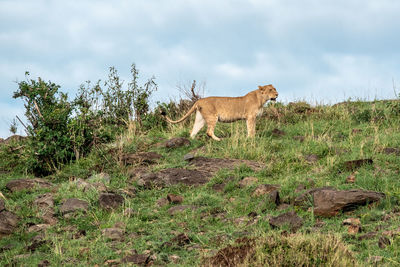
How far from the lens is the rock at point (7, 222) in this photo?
8.10 metres

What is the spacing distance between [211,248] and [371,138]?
7.33 meters

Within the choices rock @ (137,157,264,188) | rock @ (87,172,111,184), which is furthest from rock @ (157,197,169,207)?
rock @ (87,172,111,184)

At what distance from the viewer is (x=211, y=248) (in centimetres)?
643

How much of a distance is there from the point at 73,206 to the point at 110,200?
26.4 inches

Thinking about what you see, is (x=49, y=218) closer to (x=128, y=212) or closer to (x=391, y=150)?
(x=128, y=212)

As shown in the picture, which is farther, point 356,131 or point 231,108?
point 231,108

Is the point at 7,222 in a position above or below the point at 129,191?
below

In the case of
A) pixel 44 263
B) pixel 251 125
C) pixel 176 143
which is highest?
pixel 251 125

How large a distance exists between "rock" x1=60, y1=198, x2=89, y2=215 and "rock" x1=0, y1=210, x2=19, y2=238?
0.82 m

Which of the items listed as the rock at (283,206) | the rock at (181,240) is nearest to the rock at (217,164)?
the rock at (283,206)

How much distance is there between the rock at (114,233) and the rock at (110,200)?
1325 mm

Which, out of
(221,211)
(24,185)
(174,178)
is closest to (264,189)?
(221,211)

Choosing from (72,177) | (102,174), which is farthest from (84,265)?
(72,177)

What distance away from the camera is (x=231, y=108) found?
45.8 ft
